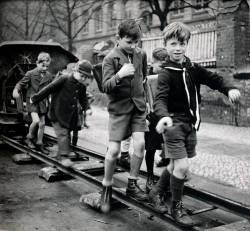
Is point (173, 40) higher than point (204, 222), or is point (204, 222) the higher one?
point (173, 40)

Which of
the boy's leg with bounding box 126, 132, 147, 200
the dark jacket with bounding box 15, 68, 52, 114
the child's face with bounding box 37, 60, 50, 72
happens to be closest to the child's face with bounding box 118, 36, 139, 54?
the boy's leg with bounding box 126, 132, 147, 200

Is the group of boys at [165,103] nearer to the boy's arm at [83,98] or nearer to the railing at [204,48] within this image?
the boy's arm at [83,98]

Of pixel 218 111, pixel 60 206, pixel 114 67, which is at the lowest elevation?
pixel 60 206

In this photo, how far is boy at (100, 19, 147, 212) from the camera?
4.46 m

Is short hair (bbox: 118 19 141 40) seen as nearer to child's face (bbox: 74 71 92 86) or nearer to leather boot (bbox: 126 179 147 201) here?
leather boot (bbox: 126 179 147 201)

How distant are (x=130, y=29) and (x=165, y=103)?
1.01 metres

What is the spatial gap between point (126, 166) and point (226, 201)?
257cm

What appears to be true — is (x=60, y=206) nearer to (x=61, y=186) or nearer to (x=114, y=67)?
(x=61, y=186)

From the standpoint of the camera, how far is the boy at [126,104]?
446 centimetres

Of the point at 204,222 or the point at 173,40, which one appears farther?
the point at 204,222

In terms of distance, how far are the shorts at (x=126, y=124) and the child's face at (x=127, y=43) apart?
2.24 ft

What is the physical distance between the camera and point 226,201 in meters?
4.29

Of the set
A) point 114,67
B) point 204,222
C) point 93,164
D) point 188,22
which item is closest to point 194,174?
point 93,164

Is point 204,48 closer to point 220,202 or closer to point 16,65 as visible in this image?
point 16,65
